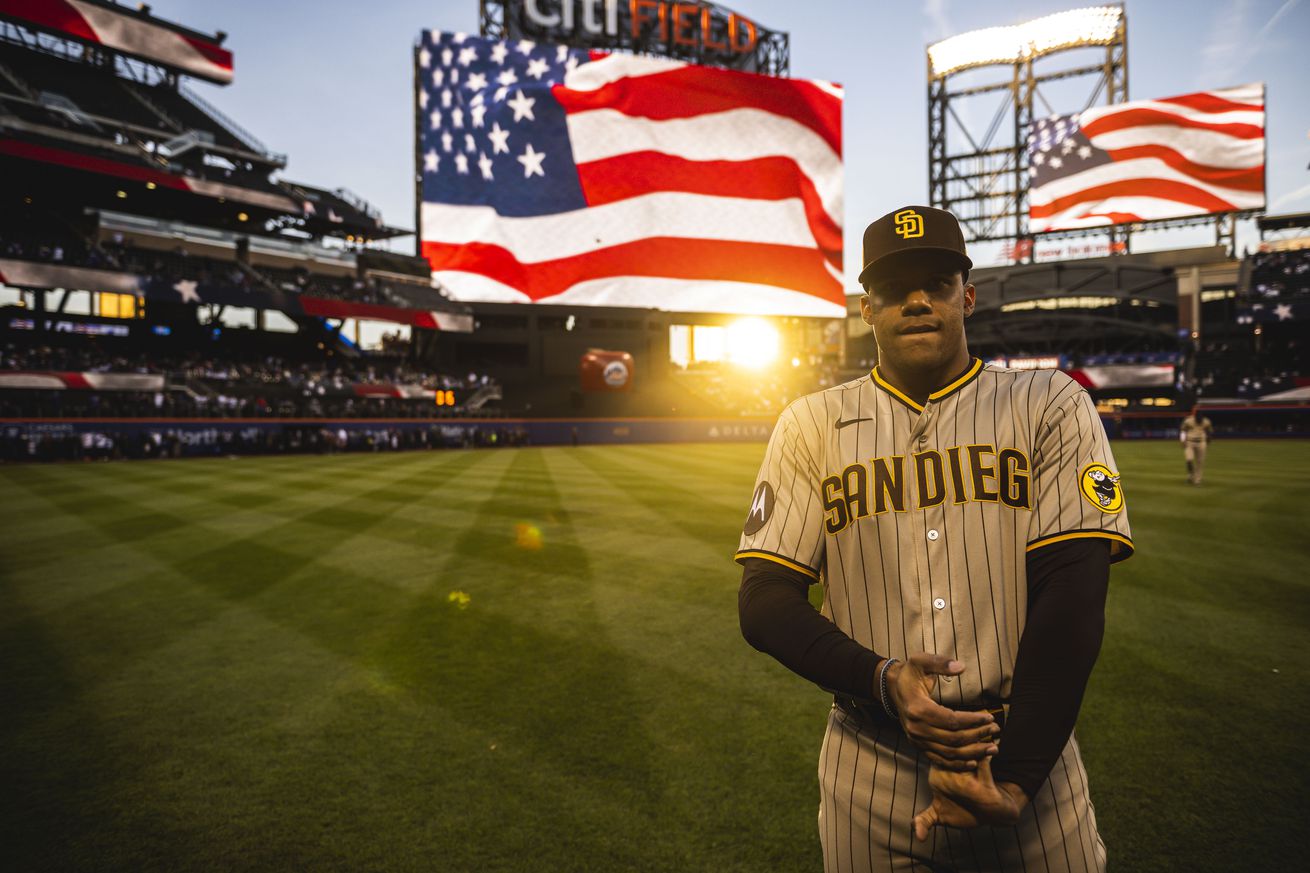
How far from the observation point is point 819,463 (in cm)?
197

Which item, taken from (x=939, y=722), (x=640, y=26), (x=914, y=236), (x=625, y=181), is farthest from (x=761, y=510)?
(x=640, y=26)

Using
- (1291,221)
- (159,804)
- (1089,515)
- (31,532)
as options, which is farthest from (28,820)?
(1291,221)

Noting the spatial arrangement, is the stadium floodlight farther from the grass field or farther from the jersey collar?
the jersey collar

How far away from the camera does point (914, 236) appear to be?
1.77 m

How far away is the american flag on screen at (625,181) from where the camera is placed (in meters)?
6.47

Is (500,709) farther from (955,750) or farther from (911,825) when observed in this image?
(955,750)

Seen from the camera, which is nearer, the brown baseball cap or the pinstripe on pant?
the pinstripe on pant

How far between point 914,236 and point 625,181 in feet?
18.7

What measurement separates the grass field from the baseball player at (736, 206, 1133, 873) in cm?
177

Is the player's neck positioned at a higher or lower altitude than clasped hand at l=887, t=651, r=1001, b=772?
higher

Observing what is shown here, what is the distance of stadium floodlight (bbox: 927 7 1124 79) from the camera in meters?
44.3

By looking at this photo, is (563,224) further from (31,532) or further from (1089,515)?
(31,532)

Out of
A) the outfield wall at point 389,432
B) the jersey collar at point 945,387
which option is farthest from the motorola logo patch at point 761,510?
the outfield wall at point 389,432

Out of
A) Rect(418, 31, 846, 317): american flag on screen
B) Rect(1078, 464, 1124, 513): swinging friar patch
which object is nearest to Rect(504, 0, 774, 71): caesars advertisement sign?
A: Rect(418, 31, 846, 317): american flag on screen
